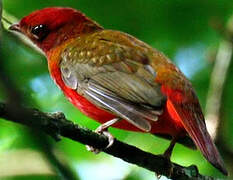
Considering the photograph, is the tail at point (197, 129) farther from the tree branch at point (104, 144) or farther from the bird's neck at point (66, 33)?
the bird's neck at point (66, 33)

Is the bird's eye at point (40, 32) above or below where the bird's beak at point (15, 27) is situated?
below

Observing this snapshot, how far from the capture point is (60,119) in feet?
8.77

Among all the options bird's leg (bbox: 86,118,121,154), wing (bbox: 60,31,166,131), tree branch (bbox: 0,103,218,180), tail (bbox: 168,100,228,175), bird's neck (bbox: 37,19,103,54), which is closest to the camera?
tree branch (bbox: 0,103,218,180)

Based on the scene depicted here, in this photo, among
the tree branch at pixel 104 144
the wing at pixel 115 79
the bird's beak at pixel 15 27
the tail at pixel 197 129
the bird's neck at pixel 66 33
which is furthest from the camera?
the bird's neck at pixel 66 33

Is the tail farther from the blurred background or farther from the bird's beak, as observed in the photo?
the bird's beak

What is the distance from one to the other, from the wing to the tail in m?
0.16

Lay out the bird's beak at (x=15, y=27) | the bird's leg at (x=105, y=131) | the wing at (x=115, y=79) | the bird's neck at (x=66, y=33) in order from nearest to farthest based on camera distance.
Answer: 1. the bird's leg at (x=105, y=131)
2. the wing at (x=115, y=79)
3. the bird's beak at (x=15, y=27)
4. the bird's neck at (x=66, y=33)

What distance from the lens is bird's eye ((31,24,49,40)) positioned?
16.3 ft

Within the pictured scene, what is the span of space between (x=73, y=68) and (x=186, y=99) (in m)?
1.11

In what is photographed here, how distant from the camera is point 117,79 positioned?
4.02m

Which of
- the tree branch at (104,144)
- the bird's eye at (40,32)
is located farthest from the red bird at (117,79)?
the tree branch at (104,144)

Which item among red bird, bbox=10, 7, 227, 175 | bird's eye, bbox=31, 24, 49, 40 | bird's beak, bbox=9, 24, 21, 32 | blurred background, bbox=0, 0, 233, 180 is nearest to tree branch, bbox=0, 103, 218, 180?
red bird, bbox=10, 7, 227, 175

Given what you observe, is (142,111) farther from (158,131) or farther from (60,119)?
(60,119)

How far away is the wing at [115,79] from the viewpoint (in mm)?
3494
